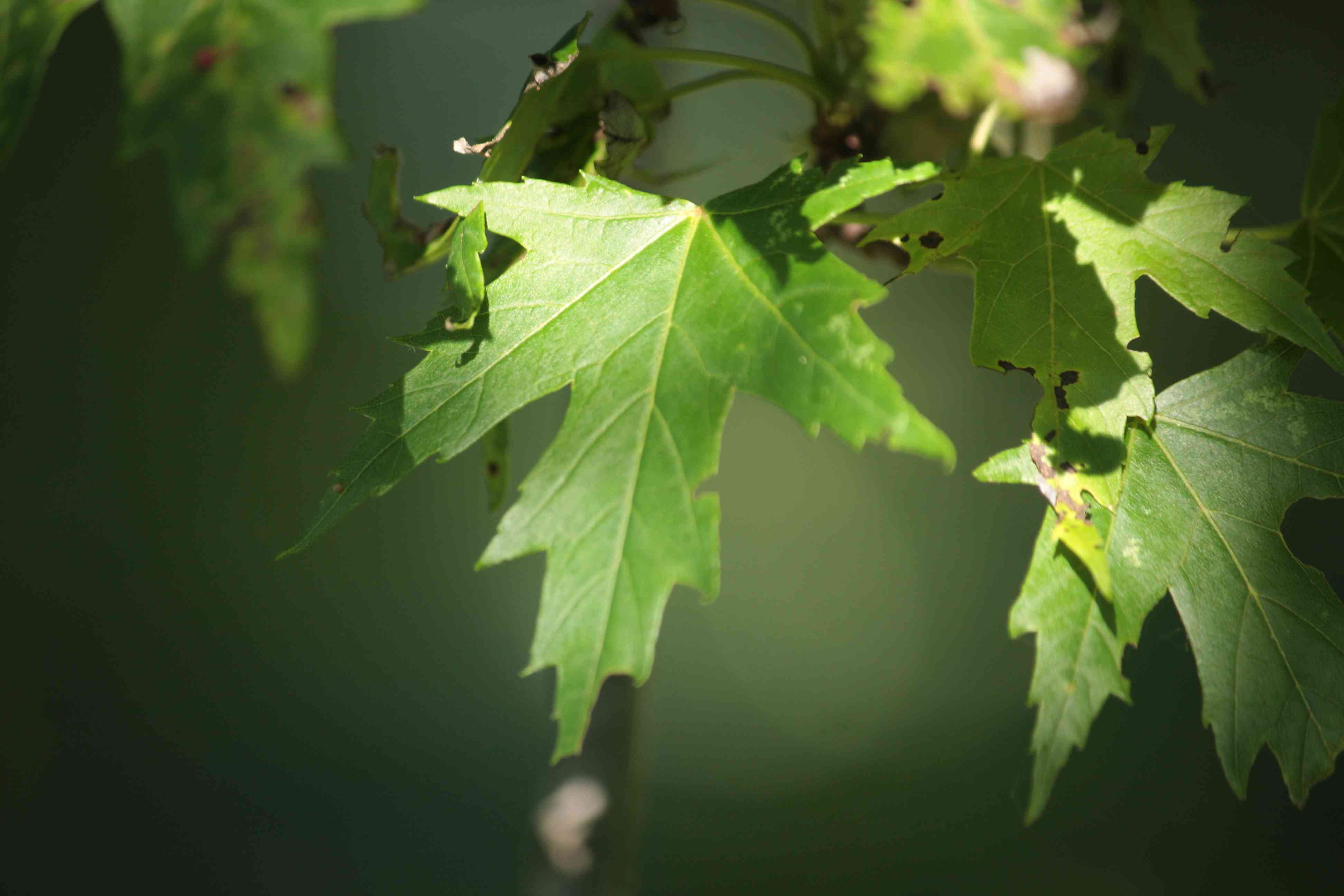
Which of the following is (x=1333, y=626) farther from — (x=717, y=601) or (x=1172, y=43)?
(x=717, y=601)

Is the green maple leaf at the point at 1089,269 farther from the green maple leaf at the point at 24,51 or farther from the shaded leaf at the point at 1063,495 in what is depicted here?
the green maple leaf at the point at 24,51

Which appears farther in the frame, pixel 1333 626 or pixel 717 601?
Result: pixel 717 601

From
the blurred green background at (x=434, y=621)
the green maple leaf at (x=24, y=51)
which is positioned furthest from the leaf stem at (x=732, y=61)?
the blurred green background at (x=434, y=621)

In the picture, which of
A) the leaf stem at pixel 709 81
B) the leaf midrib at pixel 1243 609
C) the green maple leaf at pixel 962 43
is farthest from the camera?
the leaf stem at pixel 709 81

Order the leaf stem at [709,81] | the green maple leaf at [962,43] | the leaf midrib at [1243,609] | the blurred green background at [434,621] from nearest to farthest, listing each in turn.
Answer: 1. the green maple leaf at [962,43]
2. the leaf midrib at [1243,609]
3. the leaf stem at [709,81]
4. the blurred green background at [434,621]

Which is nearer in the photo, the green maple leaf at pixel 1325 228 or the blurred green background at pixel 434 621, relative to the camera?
the green maple leaf at pixel 1325 228

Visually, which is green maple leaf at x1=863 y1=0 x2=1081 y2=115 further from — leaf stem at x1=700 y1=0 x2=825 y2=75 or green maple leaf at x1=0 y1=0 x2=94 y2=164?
green maple leaf at x1=0 y1=0 x2=94 y2=164

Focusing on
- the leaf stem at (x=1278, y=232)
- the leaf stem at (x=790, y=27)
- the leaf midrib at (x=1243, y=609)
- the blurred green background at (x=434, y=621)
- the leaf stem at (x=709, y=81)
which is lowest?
the blurred green background at (x=434, y=621)

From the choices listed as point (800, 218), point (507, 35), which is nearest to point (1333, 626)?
point (800, 218)
